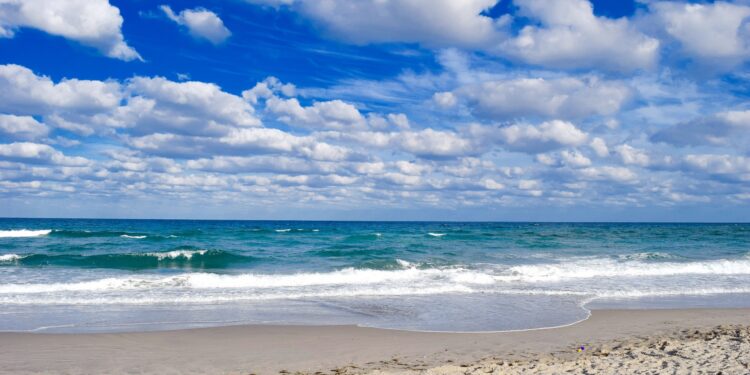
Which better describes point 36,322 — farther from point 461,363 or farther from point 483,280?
point 483,280

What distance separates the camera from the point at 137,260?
2577 centimetres

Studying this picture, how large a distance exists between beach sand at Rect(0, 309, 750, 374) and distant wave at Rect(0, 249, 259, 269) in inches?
595

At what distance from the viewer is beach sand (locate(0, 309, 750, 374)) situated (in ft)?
25.8

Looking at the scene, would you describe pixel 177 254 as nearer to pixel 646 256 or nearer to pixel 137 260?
pixel 137 260

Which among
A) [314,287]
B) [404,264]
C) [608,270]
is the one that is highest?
[608,270]

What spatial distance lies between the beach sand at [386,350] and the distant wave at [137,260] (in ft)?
49.6

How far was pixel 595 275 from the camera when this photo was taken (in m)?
21.9

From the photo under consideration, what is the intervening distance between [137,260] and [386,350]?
2010cm

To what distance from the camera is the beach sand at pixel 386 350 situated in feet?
25.8

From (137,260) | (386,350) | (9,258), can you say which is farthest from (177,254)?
(386,350)

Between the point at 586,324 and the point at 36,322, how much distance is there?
1170 cm

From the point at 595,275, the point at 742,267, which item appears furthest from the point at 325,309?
the point at 742,267

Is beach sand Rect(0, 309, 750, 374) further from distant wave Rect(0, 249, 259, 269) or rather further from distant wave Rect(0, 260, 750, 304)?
distant wave Rect(0, 249, 259, 269)

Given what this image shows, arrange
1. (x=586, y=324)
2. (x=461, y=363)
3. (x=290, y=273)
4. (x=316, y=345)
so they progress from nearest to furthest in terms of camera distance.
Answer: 1. (x=461, y=363)
2. (x=316, y=345)
3. (x=586, y=324)
4. (x=290, y=273)
